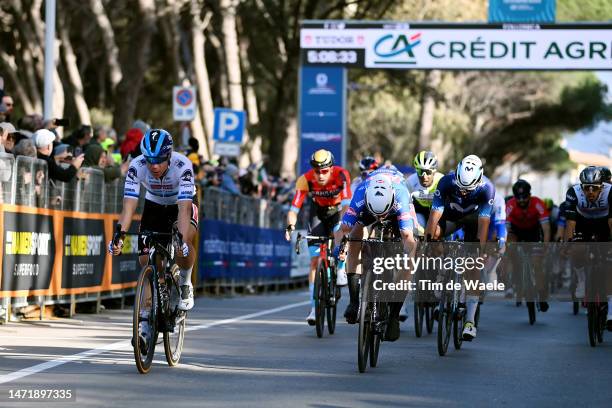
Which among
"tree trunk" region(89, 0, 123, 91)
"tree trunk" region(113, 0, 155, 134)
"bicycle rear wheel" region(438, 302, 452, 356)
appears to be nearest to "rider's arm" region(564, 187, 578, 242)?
"bicycle rear wheel" region(438, 302, 452, 356)

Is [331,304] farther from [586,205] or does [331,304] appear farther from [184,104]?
[184,104]

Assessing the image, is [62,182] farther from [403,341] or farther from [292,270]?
[292,270]

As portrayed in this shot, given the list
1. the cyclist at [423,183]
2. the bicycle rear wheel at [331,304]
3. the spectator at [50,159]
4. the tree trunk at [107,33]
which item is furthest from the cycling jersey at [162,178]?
the tree trunk at [107,33]

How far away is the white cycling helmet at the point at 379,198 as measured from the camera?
12109 millimetres

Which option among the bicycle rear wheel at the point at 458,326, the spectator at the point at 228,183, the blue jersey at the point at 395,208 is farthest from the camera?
the spectator at the point at 228,183

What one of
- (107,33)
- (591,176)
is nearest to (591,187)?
(591,176)

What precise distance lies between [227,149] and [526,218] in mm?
7776

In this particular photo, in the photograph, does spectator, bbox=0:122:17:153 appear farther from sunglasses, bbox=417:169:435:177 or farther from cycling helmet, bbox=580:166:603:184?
cycling helmet, bbox=580:166:603:184

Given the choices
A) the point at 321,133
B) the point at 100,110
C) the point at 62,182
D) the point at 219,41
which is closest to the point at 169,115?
the point at 100,110

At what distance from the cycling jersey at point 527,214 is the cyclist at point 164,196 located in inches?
413

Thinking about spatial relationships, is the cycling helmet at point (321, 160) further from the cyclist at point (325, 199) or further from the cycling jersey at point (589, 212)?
the cycling jersey at point (589, 212)

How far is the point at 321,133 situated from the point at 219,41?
25.8ft

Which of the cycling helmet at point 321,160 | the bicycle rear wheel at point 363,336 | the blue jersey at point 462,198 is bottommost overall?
the bicycle rear wheel at point 363,336

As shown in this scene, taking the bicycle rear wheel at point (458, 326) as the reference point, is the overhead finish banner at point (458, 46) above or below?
above
